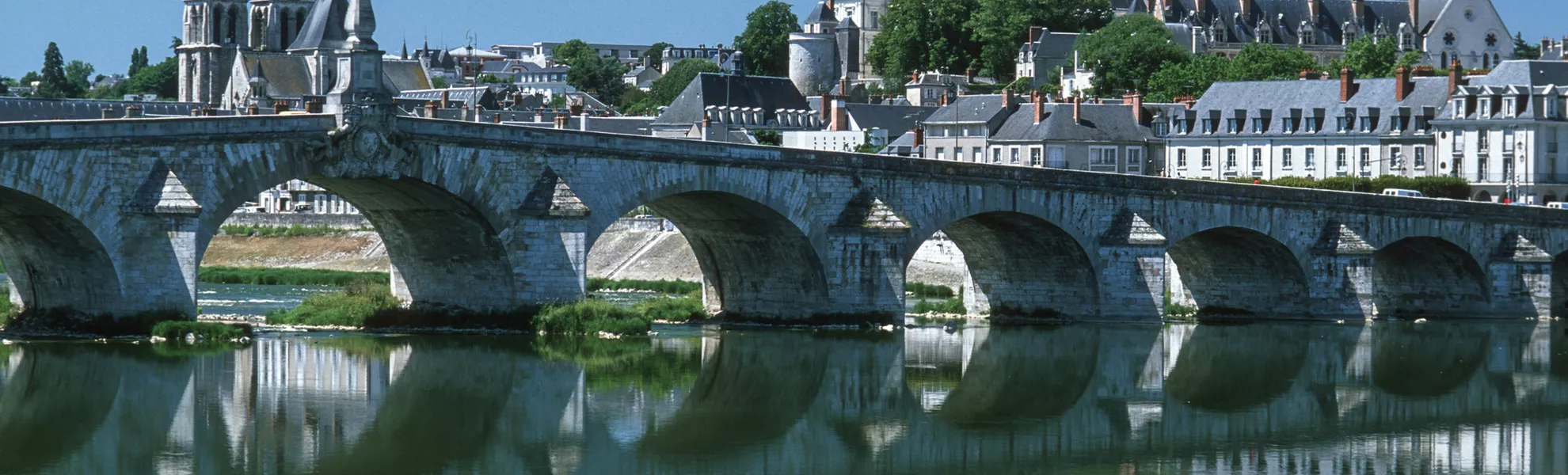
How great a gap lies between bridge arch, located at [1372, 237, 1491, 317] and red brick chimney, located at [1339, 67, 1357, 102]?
24.4 m

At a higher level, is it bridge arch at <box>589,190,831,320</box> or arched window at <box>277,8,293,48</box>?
arched window at <box>277,8,293,48</box>

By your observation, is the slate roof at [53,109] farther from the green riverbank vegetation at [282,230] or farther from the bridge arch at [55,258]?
the bridge arch at [55,258]

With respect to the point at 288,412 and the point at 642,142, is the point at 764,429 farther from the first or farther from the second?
the point at 642,142

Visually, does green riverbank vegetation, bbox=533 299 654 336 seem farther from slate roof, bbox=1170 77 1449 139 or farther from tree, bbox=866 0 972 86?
tree, bbox=866 0 972 86

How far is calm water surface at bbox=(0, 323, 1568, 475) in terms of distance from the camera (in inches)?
1111

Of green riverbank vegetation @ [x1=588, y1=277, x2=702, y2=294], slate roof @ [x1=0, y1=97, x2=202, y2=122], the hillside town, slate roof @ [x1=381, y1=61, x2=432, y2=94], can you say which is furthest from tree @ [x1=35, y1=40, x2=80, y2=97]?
green riverbank vegetation @ [x1=588, y1=277, x2=702, y2=294]

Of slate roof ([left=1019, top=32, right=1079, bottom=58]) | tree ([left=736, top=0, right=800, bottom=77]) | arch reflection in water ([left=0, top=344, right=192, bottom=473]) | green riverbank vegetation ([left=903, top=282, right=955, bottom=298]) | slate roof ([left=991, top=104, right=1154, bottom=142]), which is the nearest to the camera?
arch reflection in water ([left=0, top=344, right=192, bottom=473])

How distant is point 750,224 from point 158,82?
130868 mm

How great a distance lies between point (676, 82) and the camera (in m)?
139

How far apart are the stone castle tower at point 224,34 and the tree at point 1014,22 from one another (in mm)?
39362

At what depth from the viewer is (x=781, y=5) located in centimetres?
15275

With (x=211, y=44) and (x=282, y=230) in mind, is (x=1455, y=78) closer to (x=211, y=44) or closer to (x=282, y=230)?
(x=282, y=230)

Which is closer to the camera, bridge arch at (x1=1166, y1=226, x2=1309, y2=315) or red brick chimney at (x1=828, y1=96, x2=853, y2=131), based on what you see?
bridge arch at (x1=1166, y1=226, x2=1309, y2=315)

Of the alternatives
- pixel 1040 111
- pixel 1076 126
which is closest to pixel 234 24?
pixel 1040 111
